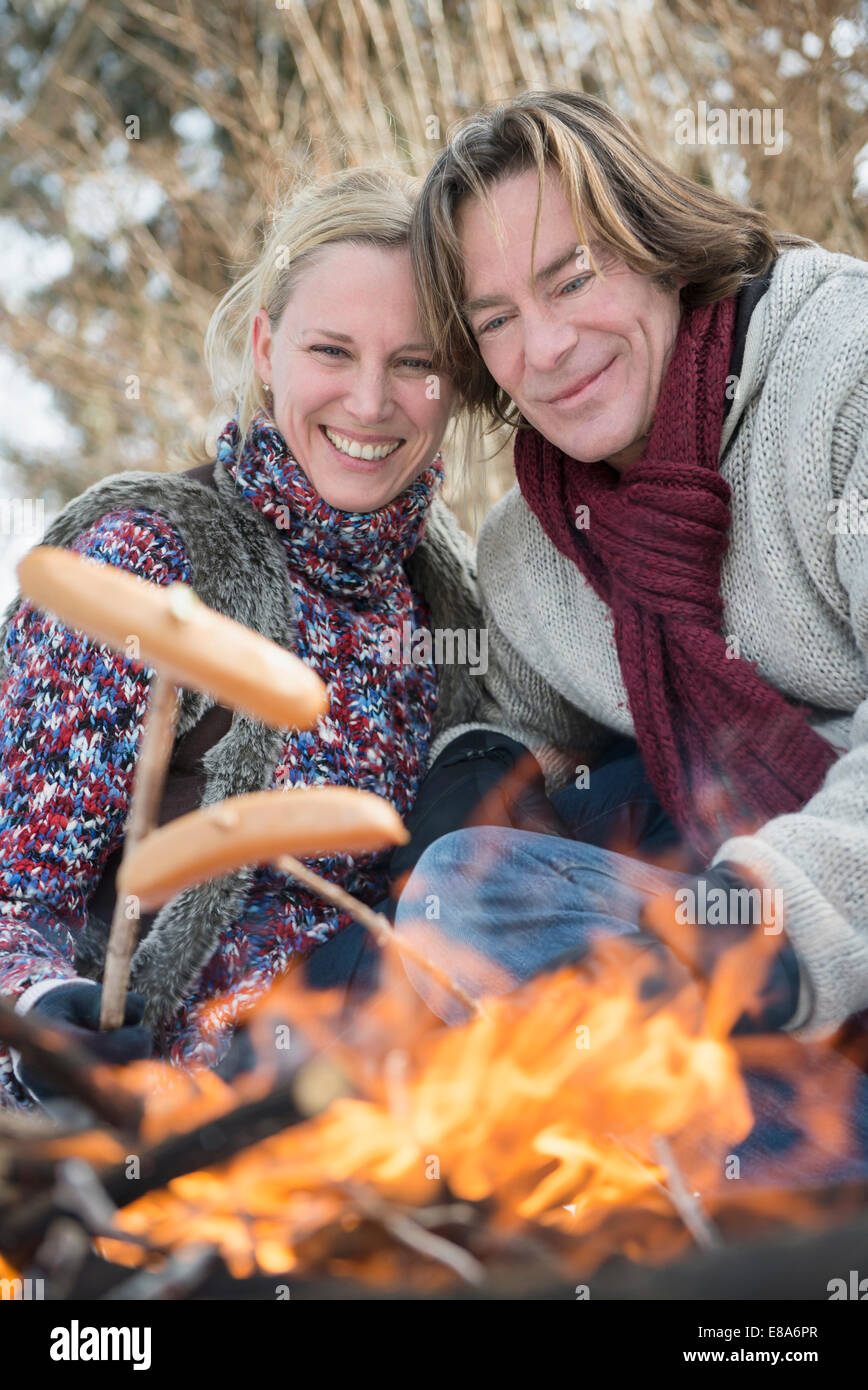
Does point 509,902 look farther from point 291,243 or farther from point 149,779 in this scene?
point 291,243

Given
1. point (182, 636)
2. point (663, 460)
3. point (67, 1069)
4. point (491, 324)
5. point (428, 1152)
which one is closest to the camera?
point (182, 636)

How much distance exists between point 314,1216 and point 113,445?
4.51 metres

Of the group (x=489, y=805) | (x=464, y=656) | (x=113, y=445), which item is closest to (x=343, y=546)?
(x=464, y=656)

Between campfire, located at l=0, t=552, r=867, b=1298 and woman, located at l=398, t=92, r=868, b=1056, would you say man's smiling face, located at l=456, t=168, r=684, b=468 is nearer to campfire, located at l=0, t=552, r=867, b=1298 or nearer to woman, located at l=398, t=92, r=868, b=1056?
woman, located at l=398, t=92, r=868, b=1056

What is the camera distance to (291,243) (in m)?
1.72

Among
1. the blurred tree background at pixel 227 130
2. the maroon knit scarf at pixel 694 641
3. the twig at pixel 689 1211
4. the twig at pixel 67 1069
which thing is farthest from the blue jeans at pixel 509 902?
the blurred tree background at pixel 227 130

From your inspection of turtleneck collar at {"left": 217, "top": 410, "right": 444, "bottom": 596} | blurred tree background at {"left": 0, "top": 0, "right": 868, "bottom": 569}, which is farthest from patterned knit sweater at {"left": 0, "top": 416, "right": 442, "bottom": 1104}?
blurred tree background at {"left": 0, "top": 0, "right": 868, "bottom": 569}

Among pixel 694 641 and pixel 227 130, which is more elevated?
pixel 227 130

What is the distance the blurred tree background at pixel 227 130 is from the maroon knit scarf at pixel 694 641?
0.71 m

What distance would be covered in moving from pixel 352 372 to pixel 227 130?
3433mm

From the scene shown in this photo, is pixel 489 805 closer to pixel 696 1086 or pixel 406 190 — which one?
pixel 696 1086

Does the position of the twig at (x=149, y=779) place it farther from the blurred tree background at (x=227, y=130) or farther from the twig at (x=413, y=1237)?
the blurred tree background at (x=227, y=130)

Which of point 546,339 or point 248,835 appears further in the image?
point 546,339

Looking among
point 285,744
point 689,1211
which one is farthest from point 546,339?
point 689,1211
